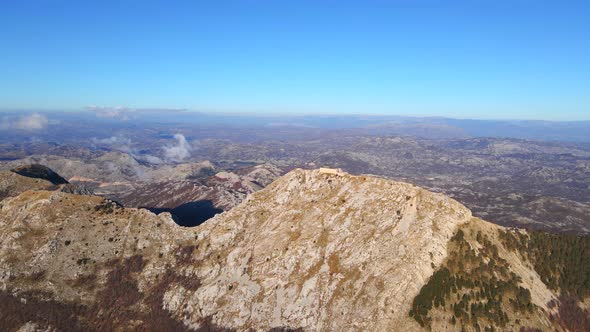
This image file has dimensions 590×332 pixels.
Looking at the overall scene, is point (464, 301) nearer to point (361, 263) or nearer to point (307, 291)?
point (361, 263)

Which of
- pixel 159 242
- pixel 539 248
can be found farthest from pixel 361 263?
pixel 159 242

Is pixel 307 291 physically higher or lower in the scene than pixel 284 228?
lower

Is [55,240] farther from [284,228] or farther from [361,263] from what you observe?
[361,263]

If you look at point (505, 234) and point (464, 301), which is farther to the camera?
point (505, 234)

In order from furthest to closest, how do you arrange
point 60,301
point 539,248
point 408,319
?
point 60,301 < point 539,248 < point 408,319

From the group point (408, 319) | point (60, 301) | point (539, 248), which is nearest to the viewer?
point (408, 319)

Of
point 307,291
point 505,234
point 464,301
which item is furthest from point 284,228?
point 505,234

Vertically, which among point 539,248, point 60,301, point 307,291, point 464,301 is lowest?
point 60,301
